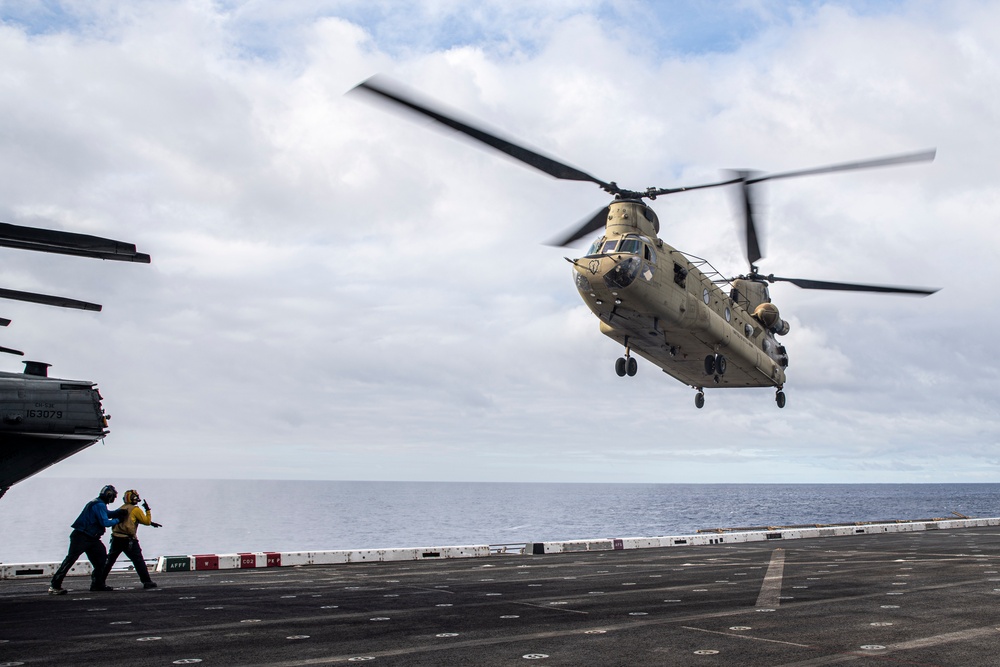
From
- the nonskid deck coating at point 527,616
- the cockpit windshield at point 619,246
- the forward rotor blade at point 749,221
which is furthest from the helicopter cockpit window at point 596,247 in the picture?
the nonskid deck coating at point 527,616

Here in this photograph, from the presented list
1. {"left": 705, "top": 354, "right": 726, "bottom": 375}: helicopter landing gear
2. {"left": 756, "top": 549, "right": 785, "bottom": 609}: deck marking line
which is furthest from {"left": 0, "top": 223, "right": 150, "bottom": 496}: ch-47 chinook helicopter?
{"left": 705, "top": 354, "right": 726, "bottom": 375}: helicopter landing gear

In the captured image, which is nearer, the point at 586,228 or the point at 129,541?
the point at 129,541

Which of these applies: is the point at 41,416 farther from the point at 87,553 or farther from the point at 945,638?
the point at 945,638

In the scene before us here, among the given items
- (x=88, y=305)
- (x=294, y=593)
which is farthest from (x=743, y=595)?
(x=88, y=305)

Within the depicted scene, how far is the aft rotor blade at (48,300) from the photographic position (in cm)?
1598

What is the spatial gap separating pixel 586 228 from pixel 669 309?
4004mm

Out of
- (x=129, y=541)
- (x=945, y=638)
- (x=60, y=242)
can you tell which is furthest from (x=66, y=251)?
(x=945, y=638)

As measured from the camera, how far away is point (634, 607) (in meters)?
13.2

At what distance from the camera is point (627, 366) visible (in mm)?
26016

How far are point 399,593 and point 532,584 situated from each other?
309 centimetres

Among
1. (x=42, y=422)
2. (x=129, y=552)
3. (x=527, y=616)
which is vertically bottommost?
(x=527, y=616)

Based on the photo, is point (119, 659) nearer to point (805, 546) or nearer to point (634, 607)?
point (634, 607)

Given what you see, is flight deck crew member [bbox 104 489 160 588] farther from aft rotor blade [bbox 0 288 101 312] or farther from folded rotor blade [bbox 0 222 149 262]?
folded rotor blade [bbox 0 222 149 262]

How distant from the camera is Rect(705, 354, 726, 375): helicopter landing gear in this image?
2750 cm
